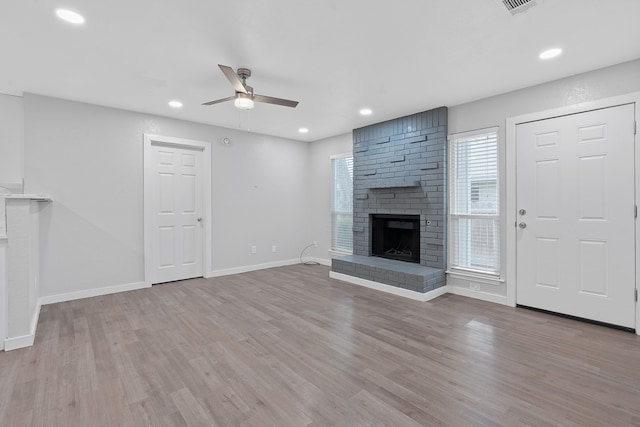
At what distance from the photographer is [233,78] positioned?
2615 millimetres

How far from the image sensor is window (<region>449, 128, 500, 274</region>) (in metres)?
3.74

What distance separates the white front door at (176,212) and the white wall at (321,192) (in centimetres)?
228

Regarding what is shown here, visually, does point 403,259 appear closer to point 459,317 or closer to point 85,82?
point 459,317

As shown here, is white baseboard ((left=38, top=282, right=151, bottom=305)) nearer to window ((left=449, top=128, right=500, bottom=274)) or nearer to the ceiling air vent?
window ((left=449, top=128, right=500, bottom=274))

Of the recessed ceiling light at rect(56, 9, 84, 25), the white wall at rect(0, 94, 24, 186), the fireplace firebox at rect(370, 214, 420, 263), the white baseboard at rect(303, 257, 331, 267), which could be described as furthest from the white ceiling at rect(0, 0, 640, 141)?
the white baseboard at rect(303, 257, 331, 267)

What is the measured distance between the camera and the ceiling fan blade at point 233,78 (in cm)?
251

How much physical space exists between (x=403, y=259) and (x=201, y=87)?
3711 mm

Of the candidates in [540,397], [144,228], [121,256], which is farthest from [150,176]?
[540,397]

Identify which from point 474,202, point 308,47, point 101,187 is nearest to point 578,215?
point 474,202

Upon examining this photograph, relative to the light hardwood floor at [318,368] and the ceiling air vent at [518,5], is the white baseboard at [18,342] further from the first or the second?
the ceiling air vent at [518,5]

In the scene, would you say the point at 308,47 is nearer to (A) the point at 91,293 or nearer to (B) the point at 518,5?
(B) the point at 518,5

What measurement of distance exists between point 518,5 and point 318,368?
288cm

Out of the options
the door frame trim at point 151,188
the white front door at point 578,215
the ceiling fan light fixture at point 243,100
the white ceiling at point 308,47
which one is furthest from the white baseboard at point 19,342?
the white front door at point 578,215

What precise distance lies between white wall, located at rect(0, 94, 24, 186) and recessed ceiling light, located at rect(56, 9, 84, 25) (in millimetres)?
2353
